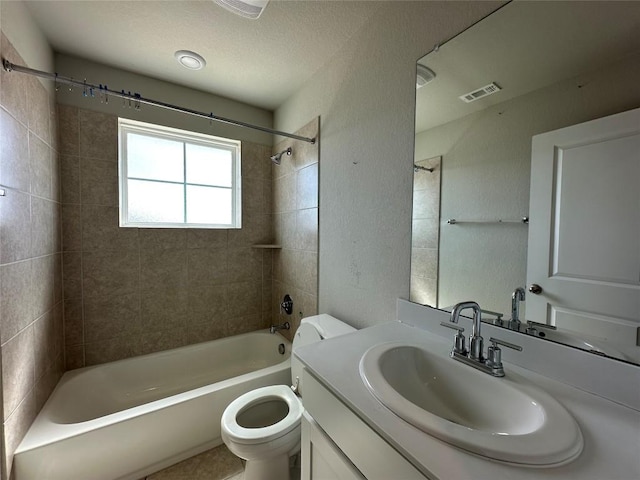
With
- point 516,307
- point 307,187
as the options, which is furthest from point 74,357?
point 516,307

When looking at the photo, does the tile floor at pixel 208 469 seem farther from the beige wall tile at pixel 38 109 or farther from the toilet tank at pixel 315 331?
the beige wall tile at pixel 38 109

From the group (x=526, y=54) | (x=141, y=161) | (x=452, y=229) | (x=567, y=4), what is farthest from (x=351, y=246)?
(x=141, y=161)

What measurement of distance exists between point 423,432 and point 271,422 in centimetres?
131

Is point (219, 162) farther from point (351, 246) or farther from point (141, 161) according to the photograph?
point (351, 246)

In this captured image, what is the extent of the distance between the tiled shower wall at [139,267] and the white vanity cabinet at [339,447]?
1583 mm

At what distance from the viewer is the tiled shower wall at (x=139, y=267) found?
170 centimetres

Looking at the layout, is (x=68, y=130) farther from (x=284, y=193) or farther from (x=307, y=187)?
(x=307, y=187)

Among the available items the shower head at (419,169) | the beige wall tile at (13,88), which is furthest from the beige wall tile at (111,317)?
the shower head at (419,169)

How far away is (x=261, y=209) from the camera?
2377 millimetres

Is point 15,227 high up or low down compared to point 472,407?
up

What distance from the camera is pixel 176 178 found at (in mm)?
2104

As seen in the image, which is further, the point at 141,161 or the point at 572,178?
the point at 141,161

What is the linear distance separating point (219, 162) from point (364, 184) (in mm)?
1474

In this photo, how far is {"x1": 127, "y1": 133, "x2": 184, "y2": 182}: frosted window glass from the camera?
1935mm
